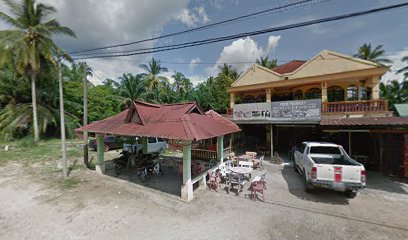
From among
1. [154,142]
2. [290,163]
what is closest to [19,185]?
[154,142]

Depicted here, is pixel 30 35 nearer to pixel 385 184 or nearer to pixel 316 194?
pixel 316 194

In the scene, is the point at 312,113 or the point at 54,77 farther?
the point at 54,77

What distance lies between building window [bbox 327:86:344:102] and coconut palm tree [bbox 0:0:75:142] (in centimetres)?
2445

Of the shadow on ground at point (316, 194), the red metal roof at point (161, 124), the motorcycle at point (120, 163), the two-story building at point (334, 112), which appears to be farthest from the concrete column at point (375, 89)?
the motorcycle at point (120, 163)

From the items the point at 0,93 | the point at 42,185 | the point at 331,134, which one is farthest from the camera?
the point at 0,93

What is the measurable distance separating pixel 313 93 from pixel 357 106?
4.55m

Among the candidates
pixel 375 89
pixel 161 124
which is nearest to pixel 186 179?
Result: pixel 161 124

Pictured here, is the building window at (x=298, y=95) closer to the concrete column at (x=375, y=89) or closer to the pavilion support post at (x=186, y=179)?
the concrete column at (x=375, y=89)

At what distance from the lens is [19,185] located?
27.4 ft

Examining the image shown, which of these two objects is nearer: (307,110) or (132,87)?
(307,110)

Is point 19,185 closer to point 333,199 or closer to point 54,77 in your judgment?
point 333,199

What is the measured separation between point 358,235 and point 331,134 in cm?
1035

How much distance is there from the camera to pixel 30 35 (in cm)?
1781

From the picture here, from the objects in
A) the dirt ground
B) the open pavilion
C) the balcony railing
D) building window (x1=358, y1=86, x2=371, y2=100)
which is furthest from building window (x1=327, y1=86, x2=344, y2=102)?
the open pavilion
